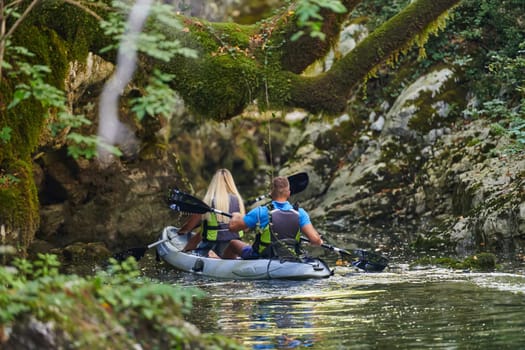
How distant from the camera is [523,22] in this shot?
19.9 meters

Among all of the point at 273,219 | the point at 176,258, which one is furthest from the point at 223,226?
the point at 273,219

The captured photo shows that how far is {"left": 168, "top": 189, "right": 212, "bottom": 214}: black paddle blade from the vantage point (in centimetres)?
1297

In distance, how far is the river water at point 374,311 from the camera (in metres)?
6.86

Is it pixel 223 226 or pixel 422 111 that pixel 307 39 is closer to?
pixel 223 226

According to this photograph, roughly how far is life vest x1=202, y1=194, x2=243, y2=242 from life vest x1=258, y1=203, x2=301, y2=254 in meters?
A: 1.29

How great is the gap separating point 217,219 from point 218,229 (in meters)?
0.19

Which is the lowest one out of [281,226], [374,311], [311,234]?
[374,311]

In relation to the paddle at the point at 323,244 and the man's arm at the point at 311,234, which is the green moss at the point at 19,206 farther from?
the man's arm at the point at 311,234

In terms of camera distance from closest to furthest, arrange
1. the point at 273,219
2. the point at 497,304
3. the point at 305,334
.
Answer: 1. the point at 305,334
2. the point at 497,304
3. the point at 273,219

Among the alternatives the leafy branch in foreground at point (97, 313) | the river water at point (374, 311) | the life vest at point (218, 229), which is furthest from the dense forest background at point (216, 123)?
the life vest at point (218, 229)

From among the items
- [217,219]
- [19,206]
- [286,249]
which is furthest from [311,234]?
[19,206]

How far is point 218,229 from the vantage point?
13.4 metres

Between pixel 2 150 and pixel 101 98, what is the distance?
16.9 ft

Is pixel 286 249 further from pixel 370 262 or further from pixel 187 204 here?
pixel 187 204
